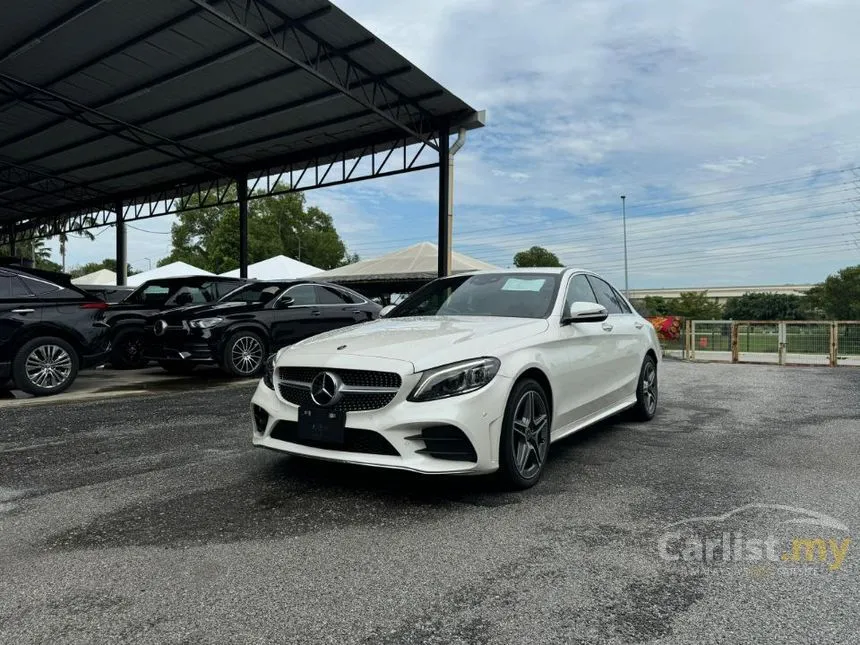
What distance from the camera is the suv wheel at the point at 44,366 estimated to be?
24.2 feet

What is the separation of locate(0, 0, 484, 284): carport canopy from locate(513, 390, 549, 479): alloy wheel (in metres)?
8.78

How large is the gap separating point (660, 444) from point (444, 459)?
2.68 meters

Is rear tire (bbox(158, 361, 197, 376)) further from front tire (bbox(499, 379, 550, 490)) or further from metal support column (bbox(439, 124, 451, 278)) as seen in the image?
front tire (bbox(499, 379, 550, 490))

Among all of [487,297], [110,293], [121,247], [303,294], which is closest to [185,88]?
[110,293]

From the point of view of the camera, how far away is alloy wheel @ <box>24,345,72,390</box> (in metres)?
7.48

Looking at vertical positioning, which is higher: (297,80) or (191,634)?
(297,80)

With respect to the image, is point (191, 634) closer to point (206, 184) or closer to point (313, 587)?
point (313, 587)

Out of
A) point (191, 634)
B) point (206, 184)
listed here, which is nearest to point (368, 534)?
point (191, 634)

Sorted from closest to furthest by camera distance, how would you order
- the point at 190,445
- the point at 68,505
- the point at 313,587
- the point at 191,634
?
the point at 191,634 < the point at 313,587 < the point at 68,505 < the point at 190,445

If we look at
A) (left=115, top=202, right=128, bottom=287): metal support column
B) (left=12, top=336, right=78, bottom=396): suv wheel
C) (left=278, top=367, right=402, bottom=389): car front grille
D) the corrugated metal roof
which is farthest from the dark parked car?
(left=115, top=202, right=128, bottom=287): metal support column

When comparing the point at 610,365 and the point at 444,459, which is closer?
the point at 444,459

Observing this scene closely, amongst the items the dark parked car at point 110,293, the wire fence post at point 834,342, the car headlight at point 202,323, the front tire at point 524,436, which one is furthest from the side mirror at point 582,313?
the wire fence post at point 834,342

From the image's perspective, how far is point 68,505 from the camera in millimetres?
3580

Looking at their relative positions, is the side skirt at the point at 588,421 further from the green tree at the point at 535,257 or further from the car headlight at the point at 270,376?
the green tree at the point at 535,257
